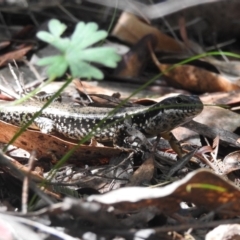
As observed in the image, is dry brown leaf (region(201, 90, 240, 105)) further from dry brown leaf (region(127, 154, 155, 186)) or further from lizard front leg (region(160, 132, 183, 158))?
dry brown leaf (region(127, 154, 155, 186))

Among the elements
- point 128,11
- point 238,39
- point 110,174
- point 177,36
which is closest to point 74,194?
point 110,174

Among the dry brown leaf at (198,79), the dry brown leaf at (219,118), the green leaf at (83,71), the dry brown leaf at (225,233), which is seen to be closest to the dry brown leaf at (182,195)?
the dry brown leaf at (225,233)

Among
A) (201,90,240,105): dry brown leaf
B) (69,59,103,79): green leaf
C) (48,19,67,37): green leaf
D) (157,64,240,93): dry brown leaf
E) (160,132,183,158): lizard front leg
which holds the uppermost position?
(48,19,67,37): green leaf

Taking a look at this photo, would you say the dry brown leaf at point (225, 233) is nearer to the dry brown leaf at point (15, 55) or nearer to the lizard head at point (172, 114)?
the lizard head at point (172, 114)

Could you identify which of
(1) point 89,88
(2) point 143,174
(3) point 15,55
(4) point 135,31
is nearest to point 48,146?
(2) point 143,174

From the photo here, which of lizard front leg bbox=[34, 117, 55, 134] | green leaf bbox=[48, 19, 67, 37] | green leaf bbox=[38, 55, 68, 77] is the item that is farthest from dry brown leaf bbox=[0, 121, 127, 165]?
green leaf bbox=[38, 55, 68, 77]

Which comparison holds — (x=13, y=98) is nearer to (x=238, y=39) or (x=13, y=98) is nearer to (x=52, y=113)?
(x=52, y=113)

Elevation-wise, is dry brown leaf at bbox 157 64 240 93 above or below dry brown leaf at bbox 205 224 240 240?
below
